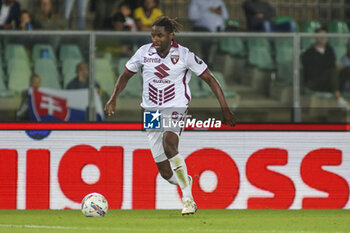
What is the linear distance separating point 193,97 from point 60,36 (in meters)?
2.01

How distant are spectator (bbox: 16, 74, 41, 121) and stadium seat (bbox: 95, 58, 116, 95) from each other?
860 millimetres

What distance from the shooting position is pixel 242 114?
12.0m

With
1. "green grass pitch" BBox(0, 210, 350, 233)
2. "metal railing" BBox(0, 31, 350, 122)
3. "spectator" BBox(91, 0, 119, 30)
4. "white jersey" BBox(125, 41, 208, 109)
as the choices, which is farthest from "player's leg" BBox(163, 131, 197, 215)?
"spectator" BBox(91, 0, 119, 30)

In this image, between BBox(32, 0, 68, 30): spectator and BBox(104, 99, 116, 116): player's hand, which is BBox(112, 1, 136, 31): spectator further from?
BBox(104, 99, 116, 116): player's hand

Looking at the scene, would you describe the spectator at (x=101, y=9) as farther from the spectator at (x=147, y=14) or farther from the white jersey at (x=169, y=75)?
the white jersey at (x=169, y=75)

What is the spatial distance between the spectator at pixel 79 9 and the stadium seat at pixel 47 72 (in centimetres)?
168

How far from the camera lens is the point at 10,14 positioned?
518 inches

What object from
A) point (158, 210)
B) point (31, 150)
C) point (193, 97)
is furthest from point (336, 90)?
point (31, 150)

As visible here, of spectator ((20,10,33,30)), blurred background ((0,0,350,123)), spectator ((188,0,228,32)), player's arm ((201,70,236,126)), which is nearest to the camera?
player's arm ((201,70,236,126))

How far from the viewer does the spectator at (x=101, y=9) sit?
14.2m

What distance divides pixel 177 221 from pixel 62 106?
363cm

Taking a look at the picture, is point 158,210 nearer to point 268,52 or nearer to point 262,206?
point 262,206

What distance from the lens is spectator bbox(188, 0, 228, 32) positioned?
13.7m

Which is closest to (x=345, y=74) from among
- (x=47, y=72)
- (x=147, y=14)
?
(x=147, y=14)
